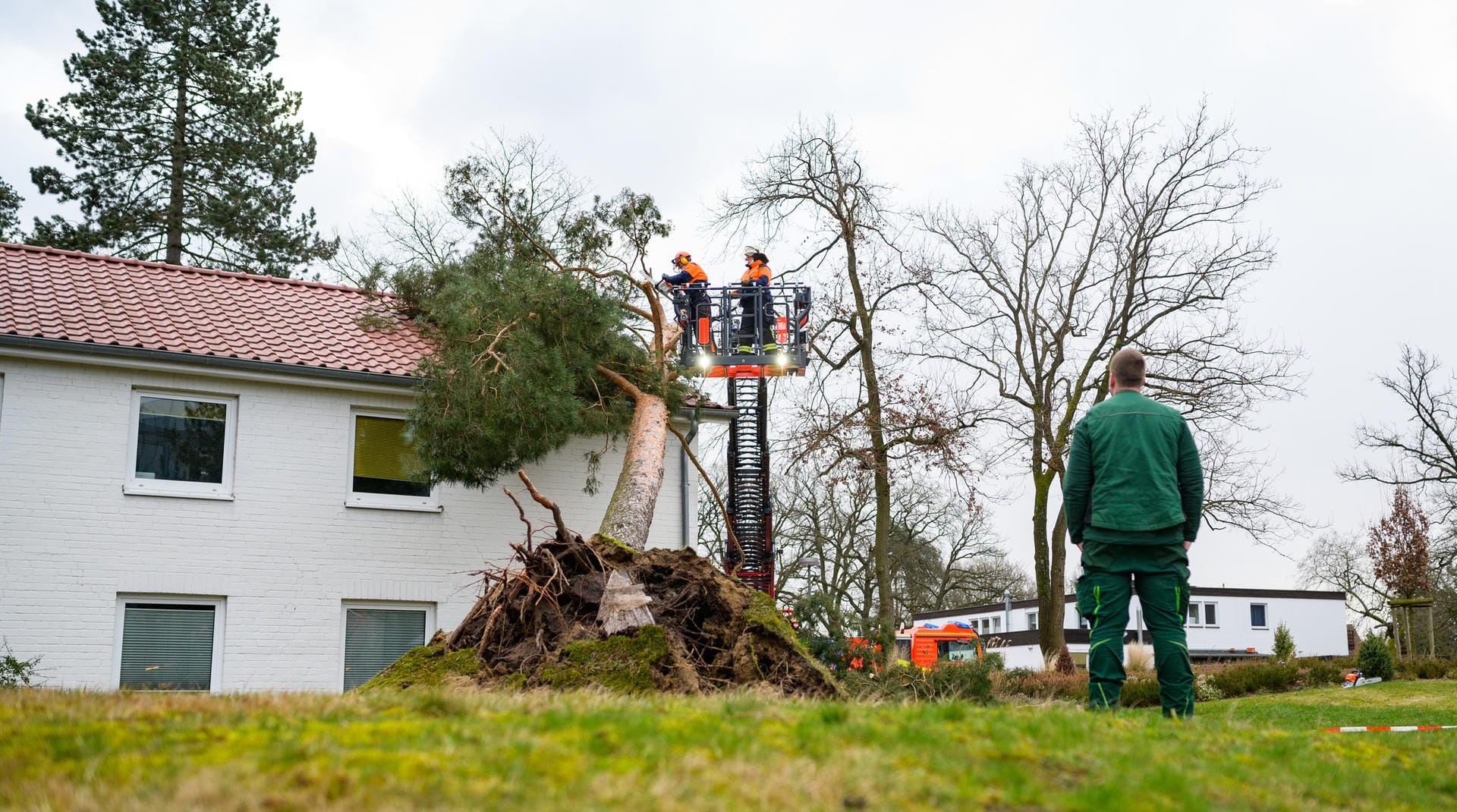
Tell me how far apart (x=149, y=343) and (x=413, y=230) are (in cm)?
1441

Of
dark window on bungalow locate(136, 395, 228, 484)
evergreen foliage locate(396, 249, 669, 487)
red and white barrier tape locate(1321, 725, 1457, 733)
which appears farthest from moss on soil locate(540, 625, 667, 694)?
dark window on bungalow locate(136, 395, 228, 484)

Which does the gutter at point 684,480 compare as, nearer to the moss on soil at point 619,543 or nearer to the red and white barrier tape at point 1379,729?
the moss on soil at point 619,543

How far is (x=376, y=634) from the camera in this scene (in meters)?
16.0

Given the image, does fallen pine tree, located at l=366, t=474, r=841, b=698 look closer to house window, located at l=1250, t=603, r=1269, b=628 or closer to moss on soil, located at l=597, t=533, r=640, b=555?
moss on soil, located at l=597, t=533, r=640, b=555

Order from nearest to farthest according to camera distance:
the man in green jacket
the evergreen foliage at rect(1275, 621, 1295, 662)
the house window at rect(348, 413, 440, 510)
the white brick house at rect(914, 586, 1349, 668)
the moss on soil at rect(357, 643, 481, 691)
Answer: the man in green jacket → the moss on soil at rect(357, 643, 481, 691) → the house window at rect(348, 413, 440, 510) → the evergreen foliage at rect(1275, 621, 1295, 662) → the white brick house at rect(914, 586, 1349, 668)

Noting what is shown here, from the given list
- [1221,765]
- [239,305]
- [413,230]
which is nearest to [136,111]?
[413,230]

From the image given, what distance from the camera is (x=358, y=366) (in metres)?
16.1

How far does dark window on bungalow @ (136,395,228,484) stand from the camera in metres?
15.1

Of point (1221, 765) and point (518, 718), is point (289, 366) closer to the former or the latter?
point (518, 718)

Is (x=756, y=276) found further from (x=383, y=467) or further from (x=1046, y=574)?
(x=1046, y=574)

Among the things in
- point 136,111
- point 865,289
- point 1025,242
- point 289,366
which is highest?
point 136,111

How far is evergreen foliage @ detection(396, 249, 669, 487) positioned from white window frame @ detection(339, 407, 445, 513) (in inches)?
38.8

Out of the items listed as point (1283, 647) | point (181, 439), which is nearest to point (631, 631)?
point (181, 439)

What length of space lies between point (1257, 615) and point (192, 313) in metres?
49.1
